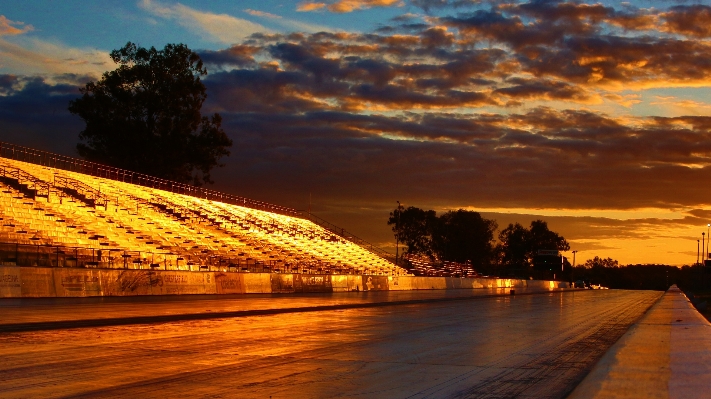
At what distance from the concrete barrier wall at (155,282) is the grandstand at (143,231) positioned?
2.91 metres

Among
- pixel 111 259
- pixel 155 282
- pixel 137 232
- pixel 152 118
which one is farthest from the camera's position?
pixel 152 118

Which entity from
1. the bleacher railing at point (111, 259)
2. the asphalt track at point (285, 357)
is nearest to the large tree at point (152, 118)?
the bleacher railing at point (111, 259)

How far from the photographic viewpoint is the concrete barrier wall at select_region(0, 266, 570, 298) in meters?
25.3

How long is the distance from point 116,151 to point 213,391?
7615cm

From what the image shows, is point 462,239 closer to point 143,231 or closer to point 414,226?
point 414,226

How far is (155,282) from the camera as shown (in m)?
31.5

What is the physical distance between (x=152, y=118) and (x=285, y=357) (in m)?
75.2

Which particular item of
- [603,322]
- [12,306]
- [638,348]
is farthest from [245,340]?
[603,322]

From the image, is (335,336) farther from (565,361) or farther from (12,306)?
(12,306)

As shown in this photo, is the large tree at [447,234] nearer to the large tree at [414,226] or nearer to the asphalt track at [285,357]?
the large tree at [414,226]

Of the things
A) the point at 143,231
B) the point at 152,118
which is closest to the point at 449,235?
the point at 152,118

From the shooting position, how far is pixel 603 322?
80.6 ft

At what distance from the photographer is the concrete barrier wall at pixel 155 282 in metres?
25.3

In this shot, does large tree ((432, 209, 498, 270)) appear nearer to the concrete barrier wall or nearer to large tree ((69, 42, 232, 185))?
large tree ((69, 42, 232, 185))
